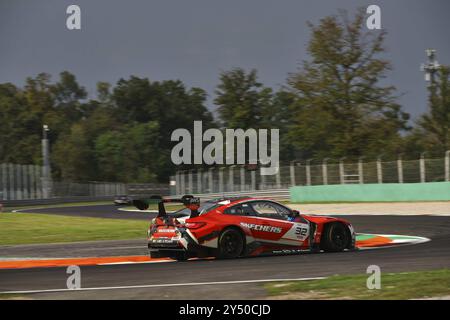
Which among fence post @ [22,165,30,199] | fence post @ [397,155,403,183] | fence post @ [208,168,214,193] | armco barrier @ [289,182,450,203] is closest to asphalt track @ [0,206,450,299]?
armco barrier @ [289,182,450,203]

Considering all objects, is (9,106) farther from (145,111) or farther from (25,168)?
(25,168)

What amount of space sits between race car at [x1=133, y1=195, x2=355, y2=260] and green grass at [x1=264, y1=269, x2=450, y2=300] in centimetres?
358

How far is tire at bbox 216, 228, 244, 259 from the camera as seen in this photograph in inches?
517

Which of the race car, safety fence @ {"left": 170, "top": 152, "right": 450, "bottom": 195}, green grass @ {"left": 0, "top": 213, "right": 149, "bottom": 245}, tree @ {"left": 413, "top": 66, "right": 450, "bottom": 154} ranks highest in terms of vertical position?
tree @ {"left": 413, "top": 66, "right": 450, "bottom": 154}

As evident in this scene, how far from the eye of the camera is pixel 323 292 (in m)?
8.66

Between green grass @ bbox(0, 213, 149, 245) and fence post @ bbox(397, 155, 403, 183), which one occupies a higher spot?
fence post @ bbox(397, 155, 403, 183)

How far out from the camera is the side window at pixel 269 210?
13.7 m

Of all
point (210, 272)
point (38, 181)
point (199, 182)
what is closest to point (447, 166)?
point (210, 272)

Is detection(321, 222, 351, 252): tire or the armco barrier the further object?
the armco barrier

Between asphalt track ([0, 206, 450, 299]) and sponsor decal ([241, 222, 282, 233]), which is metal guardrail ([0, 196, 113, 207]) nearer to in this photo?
asphalt track ([0, 206, 450, 299])

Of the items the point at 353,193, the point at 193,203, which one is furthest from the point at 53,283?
the point at 353,193

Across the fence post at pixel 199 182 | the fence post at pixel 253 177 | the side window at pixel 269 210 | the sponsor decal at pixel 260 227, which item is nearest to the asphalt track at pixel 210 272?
the sponsor decal at pixel 260 227

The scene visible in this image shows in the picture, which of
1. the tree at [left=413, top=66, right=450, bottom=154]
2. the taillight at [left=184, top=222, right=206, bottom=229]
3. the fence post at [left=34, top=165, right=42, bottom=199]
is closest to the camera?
the taillight at [left=184, top=222, right=206, bottom=229]

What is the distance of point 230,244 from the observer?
43.4ft
